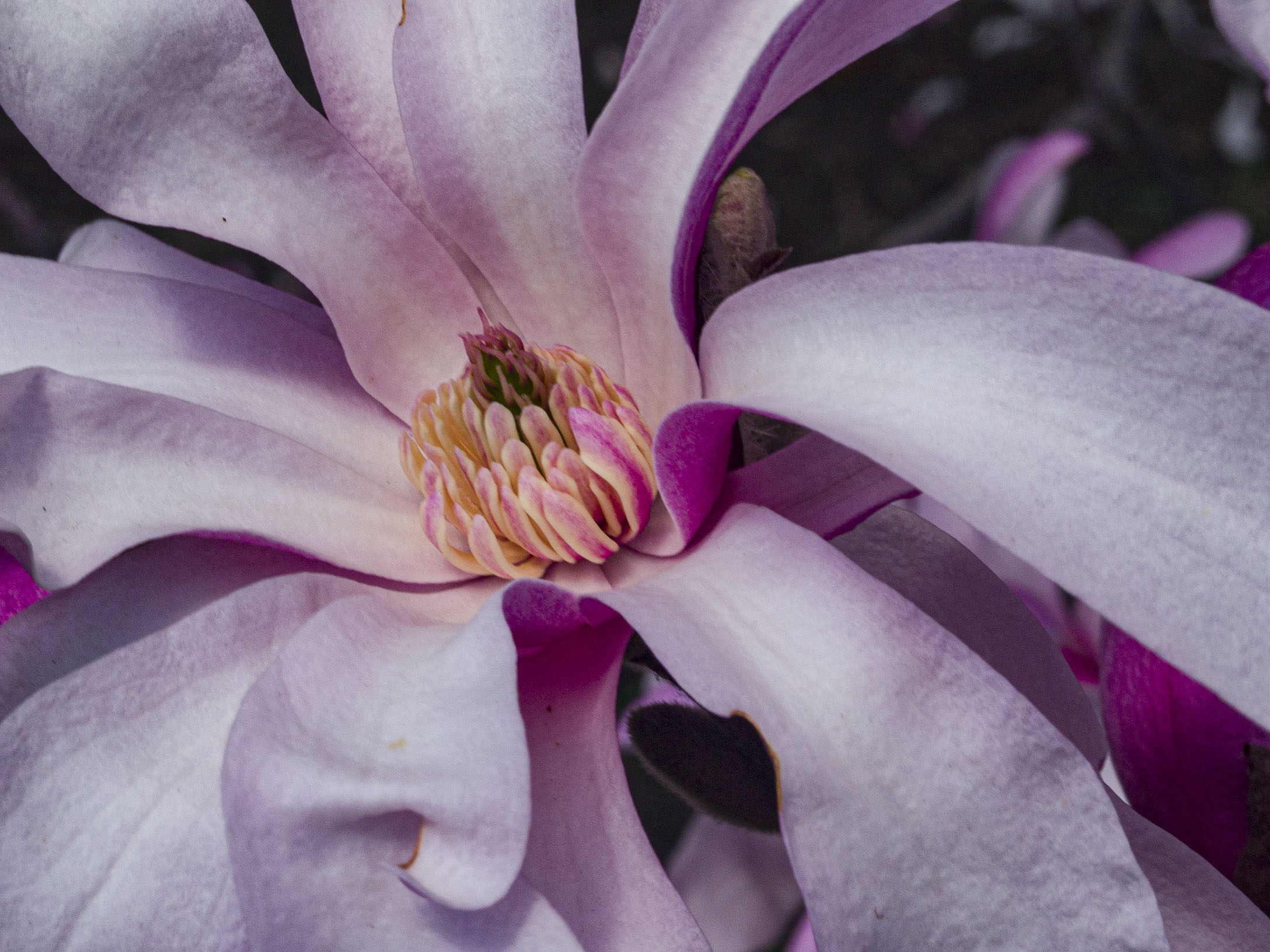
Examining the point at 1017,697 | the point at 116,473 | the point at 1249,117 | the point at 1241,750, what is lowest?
the point at 1249,117

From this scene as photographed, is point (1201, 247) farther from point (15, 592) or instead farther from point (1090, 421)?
point (15, 592)

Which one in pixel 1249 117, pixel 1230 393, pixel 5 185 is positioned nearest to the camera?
pixel 1230 393

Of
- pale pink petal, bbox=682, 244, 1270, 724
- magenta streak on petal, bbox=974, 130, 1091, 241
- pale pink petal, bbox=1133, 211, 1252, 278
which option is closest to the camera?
pale pink petal, bbox=682, 244, 1270, 724

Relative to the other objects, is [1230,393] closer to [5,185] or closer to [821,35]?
[821,35]

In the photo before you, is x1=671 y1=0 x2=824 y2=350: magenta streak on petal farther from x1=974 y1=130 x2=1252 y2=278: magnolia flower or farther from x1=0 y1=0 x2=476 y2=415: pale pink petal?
x1=974 y1=130 x2=1252 y2=278: magnolia flower

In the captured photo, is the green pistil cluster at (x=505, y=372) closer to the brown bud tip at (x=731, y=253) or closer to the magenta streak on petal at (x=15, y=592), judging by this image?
the brown bud tip at (x=731, y=253)

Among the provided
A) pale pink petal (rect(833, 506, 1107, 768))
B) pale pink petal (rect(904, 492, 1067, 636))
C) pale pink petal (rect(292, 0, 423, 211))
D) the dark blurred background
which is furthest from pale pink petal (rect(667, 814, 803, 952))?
the dark blurred background

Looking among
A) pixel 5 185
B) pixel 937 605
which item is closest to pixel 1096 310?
pixel 937 605
